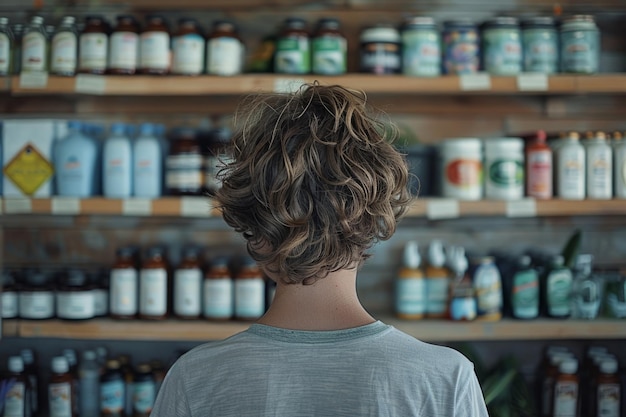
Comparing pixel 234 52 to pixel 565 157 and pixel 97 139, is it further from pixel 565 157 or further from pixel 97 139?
pixel 565 157

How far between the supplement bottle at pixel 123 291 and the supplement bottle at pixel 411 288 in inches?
29.2

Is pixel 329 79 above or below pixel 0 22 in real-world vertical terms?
below

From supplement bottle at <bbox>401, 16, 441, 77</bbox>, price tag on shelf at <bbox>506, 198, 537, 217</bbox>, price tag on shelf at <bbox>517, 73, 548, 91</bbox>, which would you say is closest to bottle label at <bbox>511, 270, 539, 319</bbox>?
price tag on shelf at <bbox>506, 198, 537, 217</bbox>

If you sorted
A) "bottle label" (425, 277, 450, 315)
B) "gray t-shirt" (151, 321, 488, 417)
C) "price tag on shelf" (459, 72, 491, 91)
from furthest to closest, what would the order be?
1. "bottle label" (425, 277, 450, 315)
2. "price tag on shelf" (459, 72, 491, 91)
3. "gray t-shirt" (151, 321, 488, 417)

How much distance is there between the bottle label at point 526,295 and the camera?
2037 millimetres

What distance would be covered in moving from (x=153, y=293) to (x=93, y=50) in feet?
2.27

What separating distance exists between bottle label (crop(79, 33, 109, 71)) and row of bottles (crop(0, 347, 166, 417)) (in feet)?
2.67

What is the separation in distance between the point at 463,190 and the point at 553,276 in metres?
0.35

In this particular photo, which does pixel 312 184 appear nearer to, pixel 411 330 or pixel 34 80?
pixel 411 330

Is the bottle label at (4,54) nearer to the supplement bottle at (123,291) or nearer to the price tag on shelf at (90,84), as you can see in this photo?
the price tag on shelf at (90,84)

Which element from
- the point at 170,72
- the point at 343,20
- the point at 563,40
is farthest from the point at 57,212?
the point at 563,40

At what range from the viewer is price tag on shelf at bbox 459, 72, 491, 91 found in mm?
1959

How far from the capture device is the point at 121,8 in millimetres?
2303

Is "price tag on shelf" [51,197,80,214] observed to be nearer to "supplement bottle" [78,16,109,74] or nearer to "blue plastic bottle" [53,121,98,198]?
"blue plastic bottle" [53,121,98,198]
